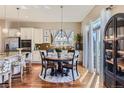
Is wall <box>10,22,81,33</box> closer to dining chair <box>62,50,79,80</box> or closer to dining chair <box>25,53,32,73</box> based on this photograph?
dining chair <box>62,50,79,80</box>

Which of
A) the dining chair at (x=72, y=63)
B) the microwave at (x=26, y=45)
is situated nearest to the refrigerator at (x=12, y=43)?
the microwave at (x=26, y=45)

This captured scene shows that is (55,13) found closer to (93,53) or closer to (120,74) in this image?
(93,53)

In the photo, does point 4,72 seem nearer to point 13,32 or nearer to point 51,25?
point 13,32

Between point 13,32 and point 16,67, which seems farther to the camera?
point 13,32

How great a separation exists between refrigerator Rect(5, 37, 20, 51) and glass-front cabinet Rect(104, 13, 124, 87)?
8.90 feet

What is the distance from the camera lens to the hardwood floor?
4344 mm

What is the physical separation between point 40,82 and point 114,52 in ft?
8.12

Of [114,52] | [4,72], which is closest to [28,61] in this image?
[4,72]

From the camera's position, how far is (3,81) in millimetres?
4230

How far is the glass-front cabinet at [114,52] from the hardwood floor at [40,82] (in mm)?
1119

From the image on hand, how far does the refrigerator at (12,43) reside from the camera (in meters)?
4.78

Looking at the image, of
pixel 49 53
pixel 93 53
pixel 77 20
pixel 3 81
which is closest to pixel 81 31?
pixel 77 20

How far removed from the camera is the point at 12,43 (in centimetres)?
504

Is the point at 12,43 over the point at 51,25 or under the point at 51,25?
under
